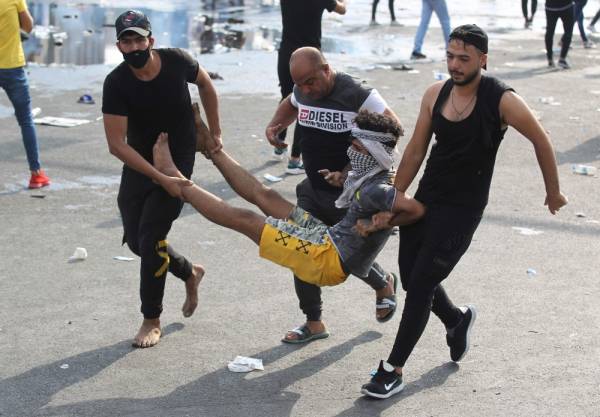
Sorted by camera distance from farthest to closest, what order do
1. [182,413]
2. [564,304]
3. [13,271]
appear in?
[13,271], [564,304], [182,413]

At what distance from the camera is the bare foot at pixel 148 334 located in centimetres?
574

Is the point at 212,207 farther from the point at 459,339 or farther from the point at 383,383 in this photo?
the point at 459,339

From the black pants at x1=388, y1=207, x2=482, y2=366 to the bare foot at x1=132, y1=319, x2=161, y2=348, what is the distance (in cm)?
143

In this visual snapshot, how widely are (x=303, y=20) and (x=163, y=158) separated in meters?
4.56

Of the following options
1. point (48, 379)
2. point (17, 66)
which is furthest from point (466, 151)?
point (17, 66)

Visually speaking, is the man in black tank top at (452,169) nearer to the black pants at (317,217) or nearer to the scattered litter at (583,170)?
the black pants at (317,217)

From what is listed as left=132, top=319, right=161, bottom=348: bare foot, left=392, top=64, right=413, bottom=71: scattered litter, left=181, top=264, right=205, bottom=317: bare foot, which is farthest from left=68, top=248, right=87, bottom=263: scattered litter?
left=392, top=64, right=413, bottom=71: scattered litter

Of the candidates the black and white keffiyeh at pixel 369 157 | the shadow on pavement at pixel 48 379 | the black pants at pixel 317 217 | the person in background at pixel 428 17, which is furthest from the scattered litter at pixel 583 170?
the person in background at pixel 428 17

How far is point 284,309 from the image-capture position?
A: 6.37 metres

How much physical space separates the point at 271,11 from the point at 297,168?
13.5 meters

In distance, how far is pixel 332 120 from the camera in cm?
554

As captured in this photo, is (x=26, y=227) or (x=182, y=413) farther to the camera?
(x=26, y=227)

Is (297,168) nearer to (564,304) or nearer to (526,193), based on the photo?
(526,193)

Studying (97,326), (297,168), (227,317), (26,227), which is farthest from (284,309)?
(297,168)
